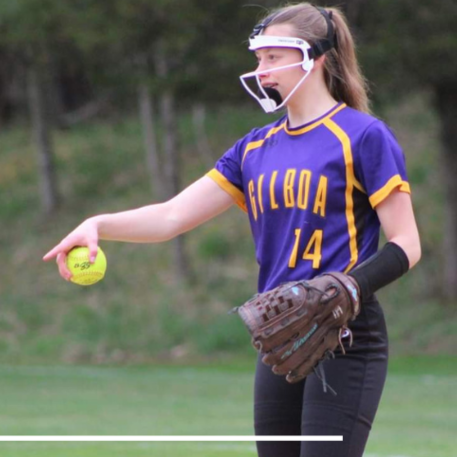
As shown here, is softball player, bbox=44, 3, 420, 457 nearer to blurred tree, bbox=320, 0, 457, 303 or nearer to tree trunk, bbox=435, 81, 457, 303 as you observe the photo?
blurred tree, bbox=320, 0, 457, 303

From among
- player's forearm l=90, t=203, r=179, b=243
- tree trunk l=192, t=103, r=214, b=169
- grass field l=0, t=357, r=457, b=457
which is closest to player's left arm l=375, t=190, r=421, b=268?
player's forearm l=90, t=203, r=179, b=243

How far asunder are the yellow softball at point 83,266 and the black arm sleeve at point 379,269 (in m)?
0.94

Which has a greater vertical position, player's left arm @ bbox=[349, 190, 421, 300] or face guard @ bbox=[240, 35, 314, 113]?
face guard @ bbox=[240, 35, 314, 113]

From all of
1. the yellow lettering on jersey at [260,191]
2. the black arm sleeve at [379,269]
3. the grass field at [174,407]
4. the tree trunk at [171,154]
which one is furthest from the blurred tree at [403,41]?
the black arm sleeve at [379,269]

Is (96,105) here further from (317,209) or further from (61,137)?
(317,209)

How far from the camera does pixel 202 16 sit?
16.0m

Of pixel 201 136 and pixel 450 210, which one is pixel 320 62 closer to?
pixel 450 210

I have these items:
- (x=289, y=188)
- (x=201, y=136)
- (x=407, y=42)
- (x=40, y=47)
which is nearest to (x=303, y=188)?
(x=289, y=188)

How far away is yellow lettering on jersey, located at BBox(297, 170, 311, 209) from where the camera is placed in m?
3.56

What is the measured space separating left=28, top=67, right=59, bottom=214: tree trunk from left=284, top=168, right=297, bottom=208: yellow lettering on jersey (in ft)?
63.5

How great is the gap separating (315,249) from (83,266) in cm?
84

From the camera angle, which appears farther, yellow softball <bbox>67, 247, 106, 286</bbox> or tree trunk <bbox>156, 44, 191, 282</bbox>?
tree trunk <bbox>156, 44, 191, 282</bbox>

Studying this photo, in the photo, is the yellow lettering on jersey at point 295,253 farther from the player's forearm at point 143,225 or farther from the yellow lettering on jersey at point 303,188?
the player's forearm at point 143,225

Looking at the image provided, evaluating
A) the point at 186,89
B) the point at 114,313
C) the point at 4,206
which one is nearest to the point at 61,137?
the point at 4,206
